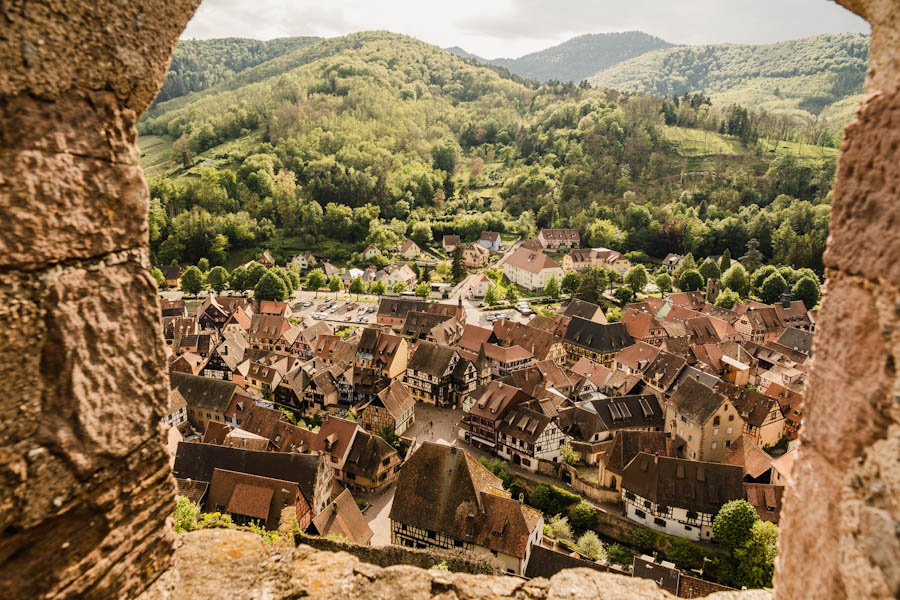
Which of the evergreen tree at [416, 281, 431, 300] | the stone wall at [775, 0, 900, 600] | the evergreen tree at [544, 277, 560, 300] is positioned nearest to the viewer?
the stone wall at [775, 0, 900, 600]

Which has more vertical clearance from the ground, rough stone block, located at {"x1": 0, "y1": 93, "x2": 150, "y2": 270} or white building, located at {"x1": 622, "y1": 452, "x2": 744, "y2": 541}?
rough stone block, located at {"x1": 0, "y1": 93, "x2": 150, "y2": 270}

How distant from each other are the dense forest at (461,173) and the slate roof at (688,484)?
52633mm

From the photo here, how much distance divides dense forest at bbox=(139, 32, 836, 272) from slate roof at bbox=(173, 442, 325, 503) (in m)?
55.8

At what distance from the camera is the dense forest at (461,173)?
248 feet

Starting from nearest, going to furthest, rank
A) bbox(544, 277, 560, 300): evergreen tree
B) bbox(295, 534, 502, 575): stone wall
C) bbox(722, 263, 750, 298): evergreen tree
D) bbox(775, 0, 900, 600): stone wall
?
bbox(775, 0, 900, 600): stone wall < bbox(295, 534, 502, 575): stone wall < bbox(722, 263, 750, 298): evergreen tree < bbox(544, 277, 560, 300): evergreen tree

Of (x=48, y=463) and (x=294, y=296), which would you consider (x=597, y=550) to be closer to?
(x=48, y=463)

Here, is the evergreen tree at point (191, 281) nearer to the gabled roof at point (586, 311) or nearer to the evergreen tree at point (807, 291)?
the gabled roof at point (586, 311)

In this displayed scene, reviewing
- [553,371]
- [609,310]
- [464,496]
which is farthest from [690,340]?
[464,496]

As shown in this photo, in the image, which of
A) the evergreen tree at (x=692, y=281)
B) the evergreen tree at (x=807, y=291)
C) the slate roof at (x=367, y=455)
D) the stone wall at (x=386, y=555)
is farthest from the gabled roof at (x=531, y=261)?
the stone wall at (x=386, y=555)

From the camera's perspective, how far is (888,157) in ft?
6.43

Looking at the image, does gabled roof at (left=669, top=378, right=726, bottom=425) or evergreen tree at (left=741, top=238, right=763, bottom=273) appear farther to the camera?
evergreen tree at (left=741, top=238, right=763, bottom=273)

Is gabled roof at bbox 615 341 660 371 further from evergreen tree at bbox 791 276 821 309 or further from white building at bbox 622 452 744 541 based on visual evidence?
evergreen tree at bbox 791 276 821 309

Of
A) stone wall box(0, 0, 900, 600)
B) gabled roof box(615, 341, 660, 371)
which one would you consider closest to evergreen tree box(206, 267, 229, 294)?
gabled roof box(615, 341, 660, 371)

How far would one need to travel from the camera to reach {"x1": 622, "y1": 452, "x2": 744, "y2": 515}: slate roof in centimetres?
2114
